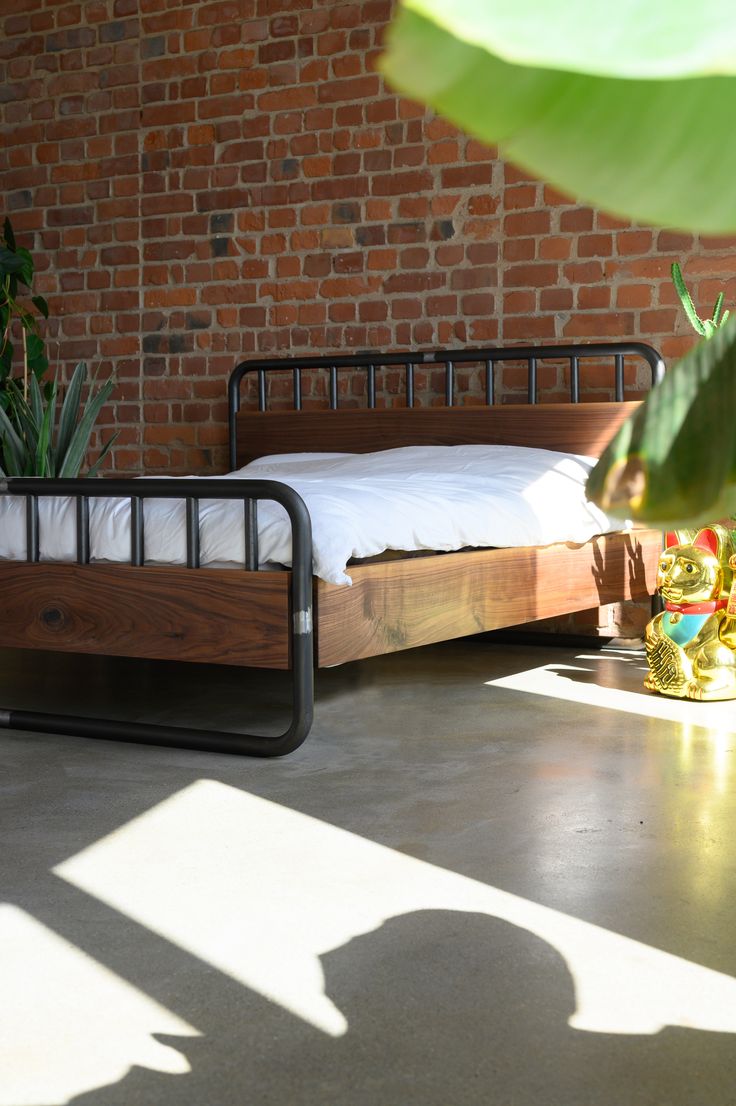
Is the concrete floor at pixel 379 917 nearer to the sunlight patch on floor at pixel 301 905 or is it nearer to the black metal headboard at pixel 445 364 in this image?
the sunlight patch on floor at pixel 301 905

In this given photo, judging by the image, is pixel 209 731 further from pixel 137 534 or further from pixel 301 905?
pixel 301 905

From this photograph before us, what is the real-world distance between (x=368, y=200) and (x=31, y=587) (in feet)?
8.00

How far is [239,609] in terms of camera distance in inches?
99.8

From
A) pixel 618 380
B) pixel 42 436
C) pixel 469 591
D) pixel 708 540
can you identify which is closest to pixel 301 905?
pixel 469 591

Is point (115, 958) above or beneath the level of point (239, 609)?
beneath

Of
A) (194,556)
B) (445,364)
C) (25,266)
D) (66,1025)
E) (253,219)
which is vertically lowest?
(66,1025)

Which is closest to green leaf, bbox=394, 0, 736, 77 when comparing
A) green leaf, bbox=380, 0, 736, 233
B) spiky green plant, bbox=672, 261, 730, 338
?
green leaf, bbox=380, 0, 736, 233

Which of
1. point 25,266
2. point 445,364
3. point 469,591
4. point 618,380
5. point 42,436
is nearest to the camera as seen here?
point 469,591

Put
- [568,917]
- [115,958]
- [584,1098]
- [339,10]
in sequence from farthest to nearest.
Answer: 1. [339,10]
2. [568,917]
3. [115,958]
4. [584,1098]

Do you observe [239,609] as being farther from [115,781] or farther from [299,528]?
[115,781]

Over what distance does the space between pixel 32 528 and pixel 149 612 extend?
366 mm

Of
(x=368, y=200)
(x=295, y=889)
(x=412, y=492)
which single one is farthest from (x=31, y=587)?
(x=368, y=200)

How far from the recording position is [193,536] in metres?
Result: 2.61

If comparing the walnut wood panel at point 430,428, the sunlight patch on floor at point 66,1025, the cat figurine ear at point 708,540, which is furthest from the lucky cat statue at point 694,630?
the sunlight patch on floor at point 66,1025
